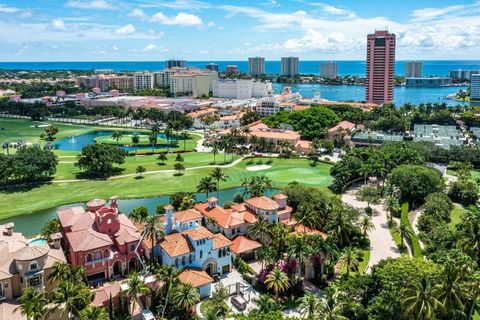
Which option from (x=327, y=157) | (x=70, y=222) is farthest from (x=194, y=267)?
(x=327, y=157)

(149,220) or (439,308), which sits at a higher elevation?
(149,220)

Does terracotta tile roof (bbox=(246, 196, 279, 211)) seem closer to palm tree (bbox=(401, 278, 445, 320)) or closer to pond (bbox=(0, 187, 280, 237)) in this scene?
pond (bbox=(0, 187, 280, 237))

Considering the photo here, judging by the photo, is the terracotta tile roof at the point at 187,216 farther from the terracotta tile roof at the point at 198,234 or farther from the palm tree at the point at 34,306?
the palm tree at the point at 34,306

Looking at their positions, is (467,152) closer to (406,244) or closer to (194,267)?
(406,244)

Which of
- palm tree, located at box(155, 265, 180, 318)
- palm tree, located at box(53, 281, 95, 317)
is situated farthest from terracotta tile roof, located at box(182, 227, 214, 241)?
palm tree, located at box(53, 281, 95, 317)

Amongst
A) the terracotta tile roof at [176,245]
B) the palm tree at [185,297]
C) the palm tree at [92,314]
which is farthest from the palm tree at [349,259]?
the palm tree at [92,314]

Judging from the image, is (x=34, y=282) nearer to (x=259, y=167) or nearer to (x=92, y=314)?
(x=92, y=314)
